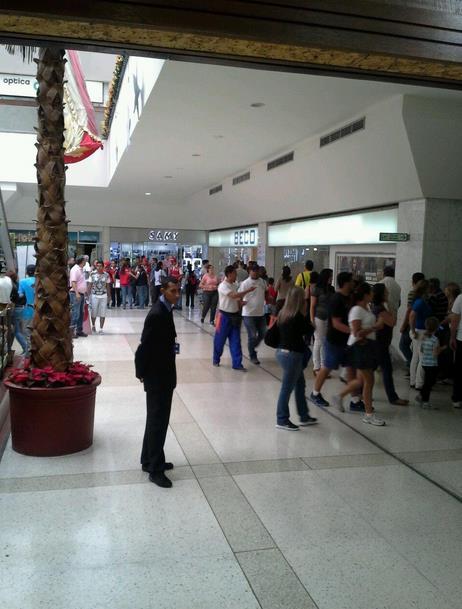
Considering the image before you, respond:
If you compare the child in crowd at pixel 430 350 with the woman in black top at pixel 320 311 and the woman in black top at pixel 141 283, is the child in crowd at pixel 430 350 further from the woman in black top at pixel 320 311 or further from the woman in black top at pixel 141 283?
the woman in black top at pixel 141 283

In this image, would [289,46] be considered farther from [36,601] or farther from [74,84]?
[74,84]

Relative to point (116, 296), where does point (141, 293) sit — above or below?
above

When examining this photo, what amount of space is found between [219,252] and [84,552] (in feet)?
73.9

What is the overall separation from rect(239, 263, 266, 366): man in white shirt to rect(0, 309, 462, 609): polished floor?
331 cm

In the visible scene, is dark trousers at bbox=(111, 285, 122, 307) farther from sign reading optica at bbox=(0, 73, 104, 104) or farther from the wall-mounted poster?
the wall-mounted poster

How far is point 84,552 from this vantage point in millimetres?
3600

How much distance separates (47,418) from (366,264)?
8571 mm

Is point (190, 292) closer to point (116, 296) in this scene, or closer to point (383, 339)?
point (116, 296)

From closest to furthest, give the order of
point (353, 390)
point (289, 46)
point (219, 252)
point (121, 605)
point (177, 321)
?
point (289, 46)
point (121, 605)
point (353, 390)
point (177, 321)
point (219, 252)

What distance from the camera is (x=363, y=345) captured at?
6477 millimetres

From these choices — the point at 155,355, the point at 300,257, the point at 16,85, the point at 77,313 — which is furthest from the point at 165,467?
the point at 16,85

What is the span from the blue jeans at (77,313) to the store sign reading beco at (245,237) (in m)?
8.17

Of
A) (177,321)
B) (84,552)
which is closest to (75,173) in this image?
(177,321)

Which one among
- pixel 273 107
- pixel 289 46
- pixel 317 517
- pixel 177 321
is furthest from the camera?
pixel 177 321
